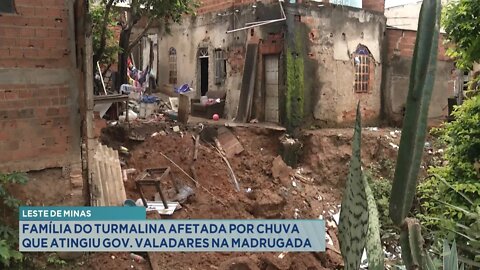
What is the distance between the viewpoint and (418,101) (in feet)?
5.40

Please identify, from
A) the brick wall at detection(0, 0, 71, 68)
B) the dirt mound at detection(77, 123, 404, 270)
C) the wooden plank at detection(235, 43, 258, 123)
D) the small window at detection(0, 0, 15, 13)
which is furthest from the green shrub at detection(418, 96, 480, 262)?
the wooden plank at detection(235, 43, 258, 123)

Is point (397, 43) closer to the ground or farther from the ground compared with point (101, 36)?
farther from the ground

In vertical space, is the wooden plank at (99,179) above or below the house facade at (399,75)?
below

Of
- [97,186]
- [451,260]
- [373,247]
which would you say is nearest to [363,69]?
[97,186]

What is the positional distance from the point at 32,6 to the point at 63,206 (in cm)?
220

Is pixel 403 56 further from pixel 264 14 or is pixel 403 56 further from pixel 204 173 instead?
pixel 204 173

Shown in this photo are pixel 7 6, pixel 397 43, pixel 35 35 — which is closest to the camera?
pixel 7 6

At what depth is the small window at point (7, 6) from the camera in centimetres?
441

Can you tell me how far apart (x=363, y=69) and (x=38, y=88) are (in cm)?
805

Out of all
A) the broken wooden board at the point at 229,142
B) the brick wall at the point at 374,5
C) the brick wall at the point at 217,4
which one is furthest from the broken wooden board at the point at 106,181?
the brick wall at the point at 374,5

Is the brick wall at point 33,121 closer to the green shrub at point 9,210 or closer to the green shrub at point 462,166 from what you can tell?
the green shrub at point 9,210

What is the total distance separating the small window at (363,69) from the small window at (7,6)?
788cm

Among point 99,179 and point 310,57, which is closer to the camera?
point 99,179

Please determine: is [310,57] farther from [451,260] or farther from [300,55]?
[451,260]
